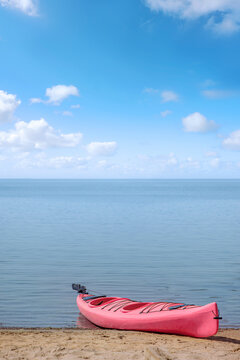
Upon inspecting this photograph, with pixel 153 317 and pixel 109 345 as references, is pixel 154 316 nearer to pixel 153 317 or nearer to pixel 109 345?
pixel 153 317

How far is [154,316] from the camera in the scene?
9.84 m

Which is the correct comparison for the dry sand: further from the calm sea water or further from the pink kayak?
the calm sea water

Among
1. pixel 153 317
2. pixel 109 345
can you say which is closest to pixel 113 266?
pixel 153 317

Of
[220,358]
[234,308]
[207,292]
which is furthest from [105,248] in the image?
[220,358]

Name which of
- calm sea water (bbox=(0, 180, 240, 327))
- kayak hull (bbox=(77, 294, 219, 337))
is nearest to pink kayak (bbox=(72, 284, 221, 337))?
kayak hull (bbox=(77, 294, 219, 337))

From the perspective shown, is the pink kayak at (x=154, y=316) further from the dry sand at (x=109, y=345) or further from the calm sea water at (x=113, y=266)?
the calm sea water at (x=113, y=266)

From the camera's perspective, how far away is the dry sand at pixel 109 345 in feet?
25.6

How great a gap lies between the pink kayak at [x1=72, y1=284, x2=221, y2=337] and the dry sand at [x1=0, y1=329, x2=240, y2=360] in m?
0.23

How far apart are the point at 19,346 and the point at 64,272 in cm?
972

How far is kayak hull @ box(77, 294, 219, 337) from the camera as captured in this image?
9.06 meters

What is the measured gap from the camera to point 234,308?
1284 cm

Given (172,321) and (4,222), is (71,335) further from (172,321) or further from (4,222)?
(4,222)

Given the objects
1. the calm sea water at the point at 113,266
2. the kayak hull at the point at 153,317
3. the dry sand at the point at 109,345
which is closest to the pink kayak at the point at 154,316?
the kayak hull at the point at 153,317

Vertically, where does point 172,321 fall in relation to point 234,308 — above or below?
above
